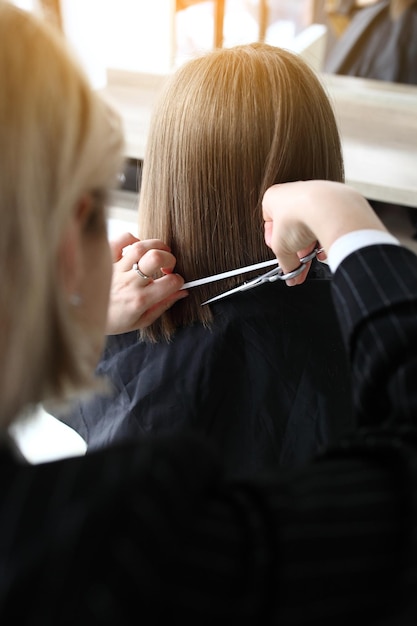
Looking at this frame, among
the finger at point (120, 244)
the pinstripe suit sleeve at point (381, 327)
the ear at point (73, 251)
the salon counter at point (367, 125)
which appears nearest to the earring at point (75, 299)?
the ear at point (73, 251)

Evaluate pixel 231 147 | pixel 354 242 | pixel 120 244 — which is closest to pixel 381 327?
pixel 354 242

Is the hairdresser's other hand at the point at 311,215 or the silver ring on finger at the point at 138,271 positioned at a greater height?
the hairdresser's other hand at the point at 311,215

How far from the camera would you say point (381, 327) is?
0.58 meters

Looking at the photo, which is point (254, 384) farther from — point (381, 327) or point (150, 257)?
point (381, 327)

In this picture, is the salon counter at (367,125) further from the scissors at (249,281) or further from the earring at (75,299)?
the earring at (75,299)

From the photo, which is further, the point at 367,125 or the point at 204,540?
the point at 367,125

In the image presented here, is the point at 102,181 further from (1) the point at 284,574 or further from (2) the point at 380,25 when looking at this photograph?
(2) the point at 380,25

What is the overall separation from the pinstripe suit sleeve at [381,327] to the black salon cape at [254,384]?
0.36 metres

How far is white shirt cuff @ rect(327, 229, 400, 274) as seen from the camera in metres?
0.63

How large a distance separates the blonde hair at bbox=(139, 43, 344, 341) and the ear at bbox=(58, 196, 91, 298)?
Result: 1.42ft

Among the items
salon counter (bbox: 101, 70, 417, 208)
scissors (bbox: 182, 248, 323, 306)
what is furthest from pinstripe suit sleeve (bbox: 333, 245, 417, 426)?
salon counter (bbox: 101, 70, 417, 208)

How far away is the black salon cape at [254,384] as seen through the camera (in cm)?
97

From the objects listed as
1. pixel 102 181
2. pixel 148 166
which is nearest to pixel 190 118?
pixel 148 166

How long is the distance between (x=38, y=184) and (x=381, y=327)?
1.05 feet
